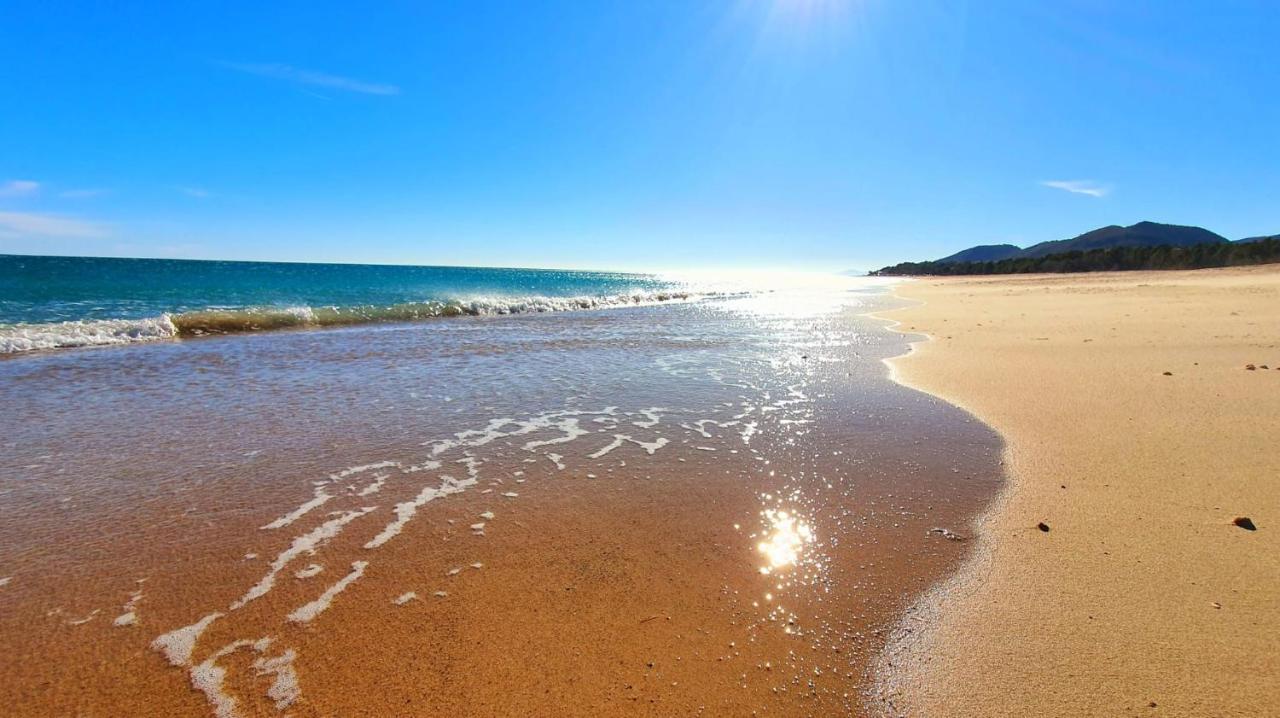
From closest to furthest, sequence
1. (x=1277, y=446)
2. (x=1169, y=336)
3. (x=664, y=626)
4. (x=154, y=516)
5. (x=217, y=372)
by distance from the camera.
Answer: (x=664, y=626)
(x=154, y=516)
(x=1277, y=446)
(x=217, y=372)
(x=1169, y=336)

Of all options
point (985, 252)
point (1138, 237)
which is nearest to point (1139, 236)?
point (1138, 237)

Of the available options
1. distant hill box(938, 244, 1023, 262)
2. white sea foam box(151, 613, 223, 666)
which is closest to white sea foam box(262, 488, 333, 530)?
white sea foam box(151, 613, 223, 666)

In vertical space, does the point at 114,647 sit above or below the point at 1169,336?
below

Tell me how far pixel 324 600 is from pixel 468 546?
0.85 m

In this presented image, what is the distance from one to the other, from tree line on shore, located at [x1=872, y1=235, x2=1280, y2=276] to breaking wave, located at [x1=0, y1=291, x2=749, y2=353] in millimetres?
62112

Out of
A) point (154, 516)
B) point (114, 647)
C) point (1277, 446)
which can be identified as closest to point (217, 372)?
point (154, 516)

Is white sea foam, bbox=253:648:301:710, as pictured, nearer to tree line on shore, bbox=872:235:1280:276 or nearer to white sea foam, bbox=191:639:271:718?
white sea foam, bbox=191:639:271:718

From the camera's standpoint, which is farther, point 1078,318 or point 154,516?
point 1078,318

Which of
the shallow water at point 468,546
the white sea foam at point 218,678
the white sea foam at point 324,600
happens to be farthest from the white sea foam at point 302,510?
the white sea foam at point 218,678

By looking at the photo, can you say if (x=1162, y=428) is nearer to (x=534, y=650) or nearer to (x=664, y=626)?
(x=664, y=626)

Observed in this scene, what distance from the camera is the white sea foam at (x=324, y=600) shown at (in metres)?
2.87

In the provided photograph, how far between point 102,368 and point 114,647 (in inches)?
414

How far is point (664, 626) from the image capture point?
279 cm

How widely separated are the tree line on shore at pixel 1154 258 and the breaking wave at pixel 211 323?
6211 cm
